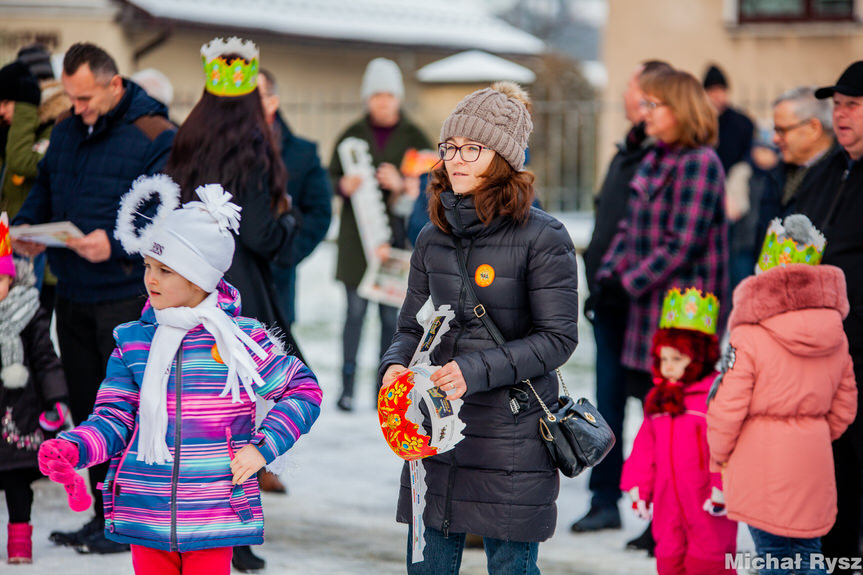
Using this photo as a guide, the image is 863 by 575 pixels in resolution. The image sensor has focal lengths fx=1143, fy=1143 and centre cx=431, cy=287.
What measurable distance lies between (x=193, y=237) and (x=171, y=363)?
39 cm

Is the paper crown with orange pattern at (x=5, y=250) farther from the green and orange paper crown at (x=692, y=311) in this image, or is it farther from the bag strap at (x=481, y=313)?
the green and orange paper crown at (x=692, y=311)

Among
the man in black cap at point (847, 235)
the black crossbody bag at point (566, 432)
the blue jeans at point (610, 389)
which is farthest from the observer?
the blue jeans at point (610, 389)

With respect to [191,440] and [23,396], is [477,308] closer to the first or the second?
[191,440]

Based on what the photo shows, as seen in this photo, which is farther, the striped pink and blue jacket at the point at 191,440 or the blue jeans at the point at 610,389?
the blue jeans at the point at 610,389

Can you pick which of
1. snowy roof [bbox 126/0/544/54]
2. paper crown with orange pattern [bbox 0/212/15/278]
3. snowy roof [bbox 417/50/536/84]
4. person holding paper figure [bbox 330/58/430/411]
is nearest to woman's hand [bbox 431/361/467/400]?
paper crown with orange pattern [bbox 0/212/15/278]

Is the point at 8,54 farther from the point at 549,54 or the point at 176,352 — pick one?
the point at 176,352

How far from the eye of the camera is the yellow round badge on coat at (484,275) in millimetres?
3594

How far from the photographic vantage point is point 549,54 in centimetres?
2339

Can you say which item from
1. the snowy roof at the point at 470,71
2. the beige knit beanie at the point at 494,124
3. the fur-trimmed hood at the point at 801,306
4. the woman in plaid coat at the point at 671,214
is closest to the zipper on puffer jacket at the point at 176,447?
the beige knit beanie at the point at 494,124

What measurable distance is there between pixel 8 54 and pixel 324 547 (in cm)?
1340

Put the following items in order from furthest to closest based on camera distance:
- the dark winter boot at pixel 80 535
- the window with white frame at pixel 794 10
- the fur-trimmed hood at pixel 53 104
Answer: the window with white frame at pixel 794 10 → the fur-trimmed hood at pixel 53 104 → the dark winter boot at pixel 80 535

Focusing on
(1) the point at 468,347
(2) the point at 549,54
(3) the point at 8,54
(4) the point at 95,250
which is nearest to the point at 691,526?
(1) the point at 468,347

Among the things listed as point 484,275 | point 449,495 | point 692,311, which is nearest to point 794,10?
point 692,311

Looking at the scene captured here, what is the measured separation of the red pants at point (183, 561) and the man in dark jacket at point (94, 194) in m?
1.66
